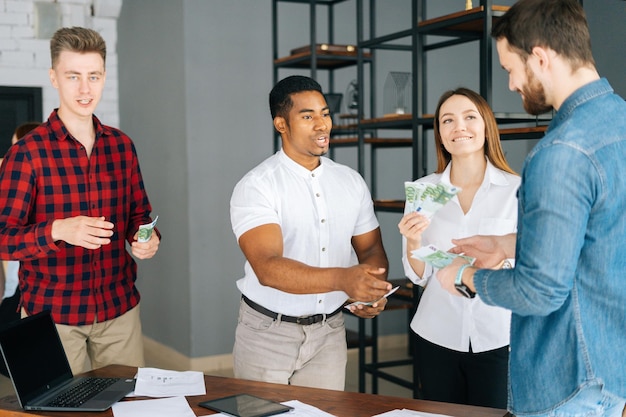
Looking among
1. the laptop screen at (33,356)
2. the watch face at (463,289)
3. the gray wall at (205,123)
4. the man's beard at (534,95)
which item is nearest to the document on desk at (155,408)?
the laptop screen at (33,356)

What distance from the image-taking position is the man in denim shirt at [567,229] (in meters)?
1.51

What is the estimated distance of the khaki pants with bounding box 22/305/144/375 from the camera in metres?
2.57

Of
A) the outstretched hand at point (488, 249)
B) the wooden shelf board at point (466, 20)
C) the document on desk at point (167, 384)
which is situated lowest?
the document on desk at point (167, 384)

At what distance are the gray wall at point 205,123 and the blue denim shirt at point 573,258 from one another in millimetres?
4085

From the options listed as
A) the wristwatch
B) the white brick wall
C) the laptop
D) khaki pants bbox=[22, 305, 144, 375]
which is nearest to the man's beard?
the wristwatch

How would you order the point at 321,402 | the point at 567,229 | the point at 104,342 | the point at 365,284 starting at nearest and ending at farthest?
the point at 567,229
the point at 321,402
the point at 365,284
the point at 104,342

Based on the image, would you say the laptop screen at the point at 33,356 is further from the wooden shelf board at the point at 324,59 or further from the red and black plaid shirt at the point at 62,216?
the wooden shelf board at the point at 324,59

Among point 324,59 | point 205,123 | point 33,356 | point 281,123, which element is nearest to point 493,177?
point 281,123

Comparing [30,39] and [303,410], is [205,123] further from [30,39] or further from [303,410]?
[303,410]

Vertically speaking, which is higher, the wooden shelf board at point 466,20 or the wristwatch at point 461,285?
the wooden shelf board at point 466,20

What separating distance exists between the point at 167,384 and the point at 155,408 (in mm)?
227

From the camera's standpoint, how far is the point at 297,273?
2344 millimetres

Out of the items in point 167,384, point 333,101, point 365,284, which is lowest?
point 167,384

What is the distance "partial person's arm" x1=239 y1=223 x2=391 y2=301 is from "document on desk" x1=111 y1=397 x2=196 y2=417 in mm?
504
